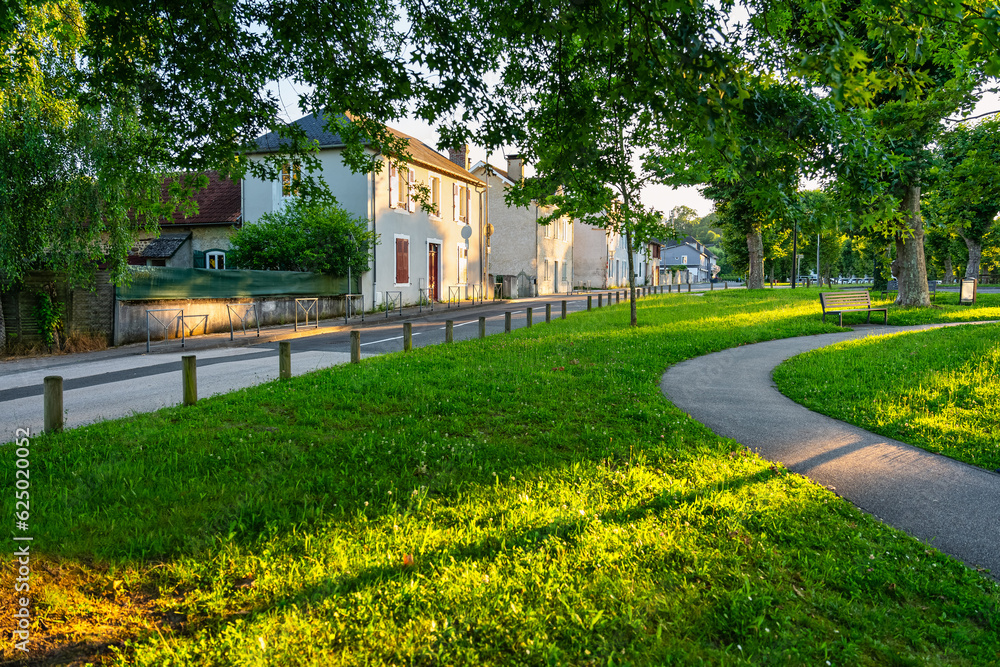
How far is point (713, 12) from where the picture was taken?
16.8 ft

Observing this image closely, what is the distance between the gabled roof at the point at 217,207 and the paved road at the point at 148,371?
38.5ft

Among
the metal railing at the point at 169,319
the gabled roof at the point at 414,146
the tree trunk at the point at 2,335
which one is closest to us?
the tree trunk at the point at 2,335

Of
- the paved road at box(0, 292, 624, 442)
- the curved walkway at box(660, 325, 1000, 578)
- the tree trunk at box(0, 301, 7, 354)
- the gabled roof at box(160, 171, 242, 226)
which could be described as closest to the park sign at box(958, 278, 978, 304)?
the paved road at box(0, 292, 624, 442)

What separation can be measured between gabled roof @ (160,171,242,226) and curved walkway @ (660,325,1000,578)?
23.7 meters

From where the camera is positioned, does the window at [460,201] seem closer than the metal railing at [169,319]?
No

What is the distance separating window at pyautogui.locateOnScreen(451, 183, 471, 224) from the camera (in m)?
31.4

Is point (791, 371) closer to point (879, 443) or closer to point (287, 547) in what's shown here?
point (879, 443)

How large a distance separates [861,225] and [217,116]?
696 cm

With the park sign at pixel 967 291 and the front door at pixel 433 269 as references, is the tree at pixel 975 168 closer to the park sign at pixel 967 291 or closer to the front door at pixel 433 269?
the park sign at pixel 967 291

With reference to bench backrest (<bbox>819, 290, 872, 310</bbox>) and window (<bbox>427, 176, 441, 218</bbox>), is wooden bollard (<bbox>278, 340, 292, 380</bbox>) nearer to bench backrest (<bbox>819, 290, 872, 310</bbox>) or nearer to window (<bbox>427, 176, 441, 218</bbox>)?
bench backrest (<bbox>819, 290, 872, 310</bbox>)

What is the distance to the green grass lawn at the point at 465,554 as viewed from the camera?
274cm

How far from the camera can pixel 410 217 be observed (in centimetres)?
2762

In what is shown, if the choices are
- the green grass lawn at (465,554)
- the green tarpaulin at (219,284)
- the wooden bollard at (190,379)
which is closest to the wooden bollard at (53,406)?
the green grass lawn at (465,554)

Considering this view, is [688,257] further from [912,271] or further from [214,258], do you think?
[214,258]
